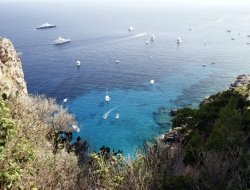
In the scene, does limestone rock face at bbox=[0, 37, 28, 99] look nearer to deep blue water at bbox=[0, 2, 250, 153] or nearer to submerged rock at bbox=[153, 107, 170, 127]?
deep blue water at bbox=[0, 2, 250, 153]

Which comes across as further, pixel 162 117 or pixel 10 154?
pixel 162 117

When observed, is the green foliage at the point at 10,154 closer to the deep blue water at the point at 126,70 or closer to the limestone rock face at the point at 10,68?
the limestone rock face at the point at 10,68

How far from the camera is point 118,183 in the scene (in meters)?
20.1

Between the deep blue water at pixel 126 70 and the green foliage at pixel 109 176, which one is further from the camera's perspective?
the deep blue water at pixel 126 70

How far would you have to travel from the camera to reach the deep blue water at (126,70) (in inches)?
2547

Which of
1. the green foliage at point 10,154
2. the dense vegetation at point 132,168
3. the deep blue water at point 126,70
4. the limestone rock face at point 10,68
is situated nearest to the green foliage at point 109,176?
the dense vegetation at point 132,168

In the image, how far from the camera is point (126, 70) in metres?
98.6

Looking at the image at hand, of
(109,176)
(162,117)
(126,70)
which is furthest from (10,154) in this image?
(126,70)

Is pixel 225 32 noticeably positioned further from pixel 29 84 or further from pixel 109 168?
pixel 109 168

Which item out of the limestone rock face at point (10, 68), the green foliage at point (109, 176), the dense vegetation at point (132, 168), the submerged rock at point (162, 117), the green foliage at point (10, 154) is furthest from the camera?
A: the submerged rock at point (162, 117)

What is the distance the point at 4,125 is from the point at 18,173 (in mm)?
2847

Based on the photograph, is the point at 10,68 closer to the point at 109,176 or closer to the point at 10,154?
the point at 10,154

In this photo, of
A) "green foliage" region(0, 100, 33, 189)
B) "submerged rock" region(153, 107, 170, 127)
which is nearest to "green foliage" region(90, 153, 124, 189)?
"green foliage" region(0, 100, 33, 189)

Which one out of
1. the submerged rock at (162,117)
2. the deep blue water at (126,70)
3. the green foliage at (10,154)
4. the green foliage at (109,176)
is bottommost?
the submerged rock at (162,117)
